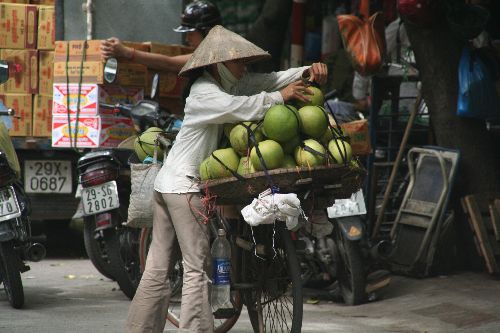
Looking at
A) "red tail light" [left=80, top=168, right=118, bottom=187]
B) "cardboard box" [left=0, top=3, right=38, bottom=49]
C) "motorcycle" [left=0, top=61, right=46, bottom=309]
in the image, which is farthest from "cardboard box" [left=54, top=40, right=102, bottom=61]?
"red tail light" [left=80, top=168, right=118, bottom=187]

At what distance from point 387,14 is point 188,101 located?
690cm

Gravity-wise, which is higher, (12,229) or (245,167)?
(245,167)

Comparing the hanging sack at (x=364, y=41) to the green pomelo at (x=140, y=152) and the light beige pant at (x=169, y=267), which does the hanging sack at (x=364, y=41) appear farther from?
the light beige pant at (x=169, y=267)

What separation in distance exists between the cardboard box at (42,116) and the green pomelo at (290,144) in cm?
450

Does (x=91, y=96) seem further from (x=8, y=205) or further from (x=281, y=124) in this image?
(x=281, y=124)

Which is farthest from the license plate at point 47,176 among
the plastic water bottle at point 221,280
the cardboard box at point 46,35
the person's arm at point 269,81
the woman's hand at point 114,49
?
the plastic water bottle at point 221,280

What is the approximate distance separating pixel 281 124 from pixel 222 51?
2.04 feet

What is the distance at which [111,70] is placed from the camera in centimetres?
762

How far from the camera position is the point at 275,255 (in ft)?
18.5

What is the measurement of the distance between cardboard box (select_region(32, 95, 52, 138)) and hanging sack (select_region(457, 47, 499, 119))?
3.67 m

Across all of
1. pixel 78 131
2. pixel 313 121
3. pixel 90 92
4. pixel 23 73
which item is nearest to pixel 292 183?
pixel 313 121

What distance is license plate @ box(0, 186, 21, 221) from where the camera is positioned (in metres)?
7.22

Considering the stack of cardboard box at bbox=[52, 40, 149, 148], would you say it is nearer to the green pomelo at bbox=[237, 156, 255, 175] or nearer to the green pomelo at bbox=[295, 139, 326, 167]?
the green pomelo at bbox=[237, 156, 255, 175]

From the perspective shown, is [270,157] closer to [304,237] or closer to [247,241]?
[247,241]
